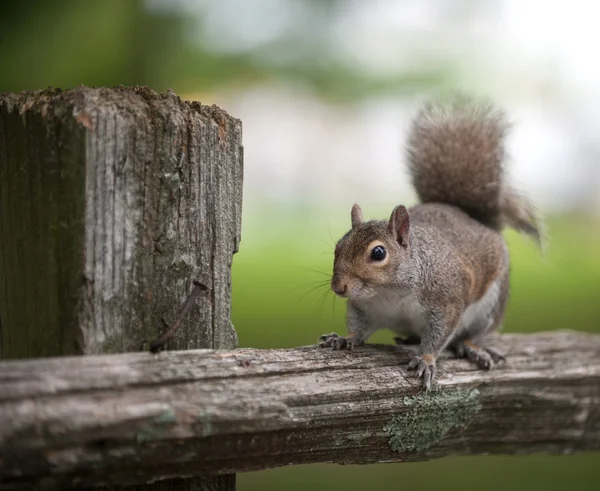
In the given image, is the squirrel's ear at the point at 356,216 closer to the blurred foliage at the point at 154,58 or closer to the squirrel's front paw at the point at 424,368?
the squirrel's front paw at the point at 424,368

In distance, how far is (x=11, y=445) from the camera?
2.98 feet

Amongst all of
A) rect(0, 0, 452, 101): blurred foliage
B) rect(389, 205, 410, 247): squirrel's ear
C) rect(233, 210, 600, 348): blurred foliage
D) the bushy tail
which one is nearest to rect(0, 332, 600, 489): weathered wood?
rect(389, 205, 410, 247): squirrel's ear

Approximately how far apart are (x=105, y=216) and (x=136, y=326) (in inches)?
7.4

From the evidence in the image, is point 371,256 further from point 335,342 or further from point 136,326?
point 136,326

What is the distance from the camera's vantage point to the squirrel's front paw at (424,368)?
1431 mm

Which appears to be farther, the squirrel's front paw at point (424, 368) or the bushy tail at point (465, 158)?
the bushy tail at point (465, 158)

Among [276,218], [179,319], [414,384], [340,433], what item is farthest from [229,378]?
[276,218]

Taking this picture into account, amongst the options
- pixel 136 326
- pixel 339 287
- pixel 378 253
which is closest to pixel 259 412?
pixel 136 326

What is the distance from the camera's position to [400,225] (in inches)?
66.3

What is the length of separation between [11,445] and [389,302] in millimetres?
1006

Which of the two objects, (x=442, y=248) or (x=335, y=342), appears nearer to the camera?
(x=335, y=342)

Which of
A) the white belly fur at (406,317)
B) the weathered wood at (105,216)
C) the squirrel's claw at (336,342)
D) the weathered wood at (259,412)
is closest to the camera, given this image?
the weathered wood at (259,412)

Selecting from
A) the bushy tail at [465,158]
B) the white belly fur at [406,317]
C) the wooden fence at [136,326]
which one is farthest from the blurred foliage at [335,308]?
the wooden fence at [136,326]

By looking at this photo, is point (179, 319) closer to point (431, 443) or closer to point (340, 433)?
point (340, 433)
